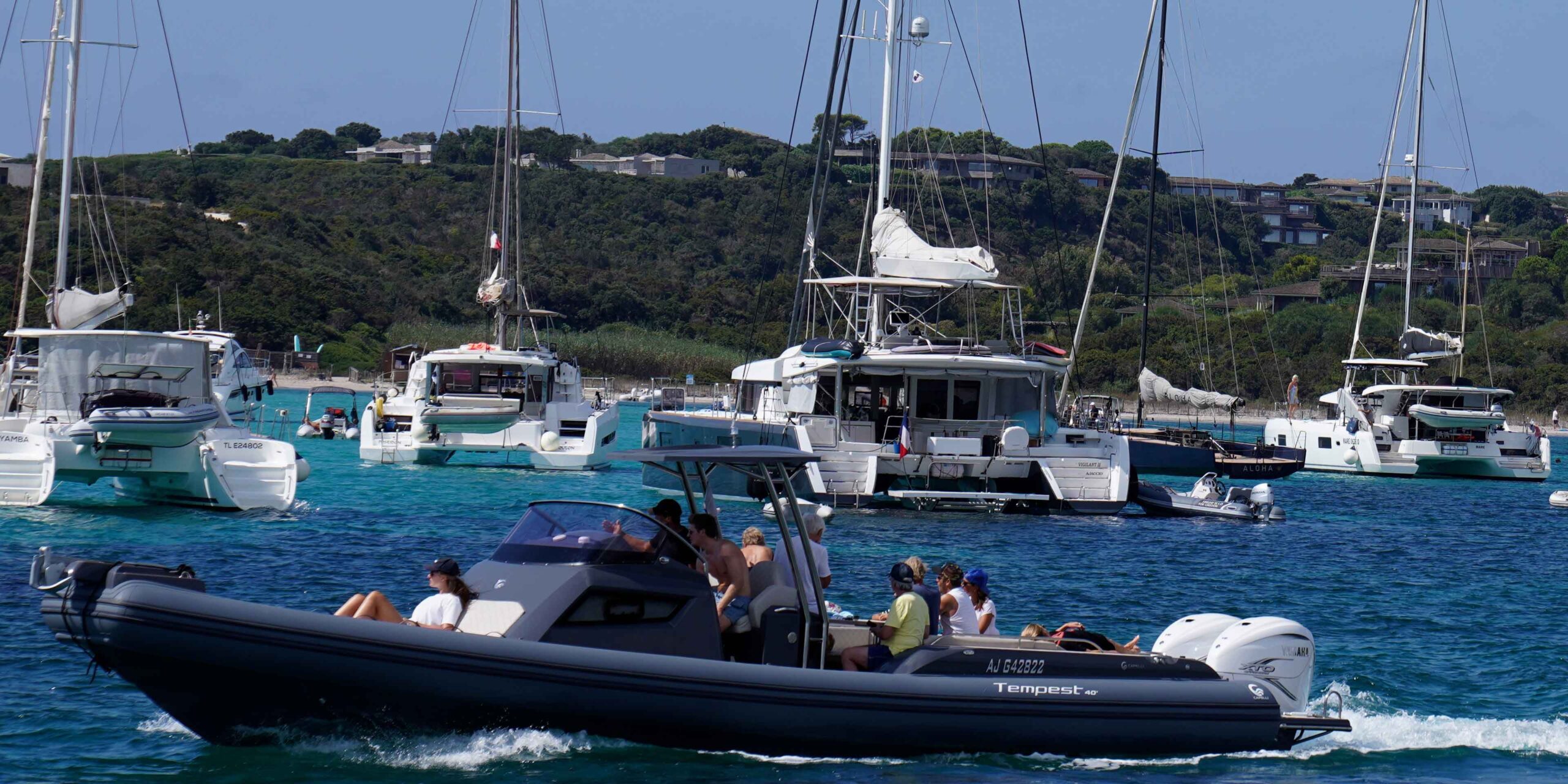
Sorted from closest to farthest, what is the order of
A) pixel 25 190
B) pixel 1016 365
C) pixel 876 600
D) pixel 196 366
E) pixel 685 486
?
pixel 685 486 < pixel 876 600 < pixel 196 366 < pixel 1016 365 < pixel 25 190

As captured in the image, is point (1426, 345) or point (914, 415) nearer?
point (914, 415)

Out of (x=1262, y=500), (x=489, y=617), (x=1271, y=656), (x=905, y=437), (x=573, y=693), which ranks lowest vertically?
(x=1262, y=500)

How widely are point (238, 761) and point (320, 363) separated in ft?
241

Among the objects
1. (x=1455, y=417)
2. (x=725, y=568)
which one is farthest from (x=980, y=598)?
(x=1455, y=417)

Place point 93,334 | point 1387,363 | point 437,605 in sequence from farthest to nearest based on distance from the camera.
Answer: point 1387,363 < point 93,334 < point 437,605

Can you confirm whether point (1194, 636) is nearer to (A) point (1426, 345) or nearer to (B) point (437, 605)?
(B) point (437, 605)

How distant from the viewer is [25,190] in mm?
85875

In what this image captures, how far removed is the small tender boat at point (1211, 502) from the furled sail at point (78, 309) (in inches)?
688

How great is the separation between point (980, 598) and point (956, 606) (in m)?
0.60

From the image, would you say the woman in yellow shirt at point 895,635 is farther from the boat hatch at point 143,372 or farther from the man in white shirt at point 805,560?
the boat hatch at point 143,372

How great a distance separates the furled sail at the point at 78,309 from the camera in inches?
971

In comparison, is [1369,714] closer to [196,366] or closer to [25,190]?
[196,366]

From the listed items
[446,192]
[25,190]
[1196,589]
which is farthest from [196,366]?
[446,192]

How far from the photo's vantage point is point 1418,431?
44.3 meters
